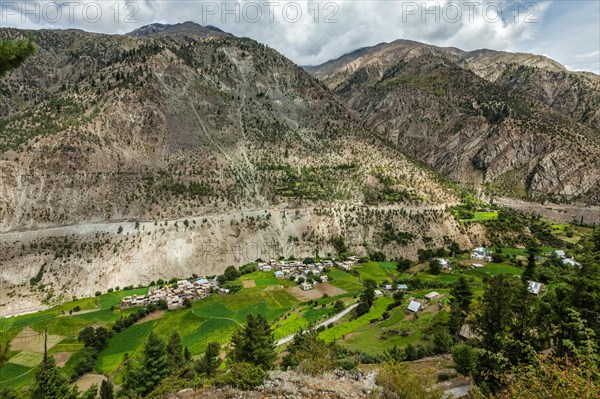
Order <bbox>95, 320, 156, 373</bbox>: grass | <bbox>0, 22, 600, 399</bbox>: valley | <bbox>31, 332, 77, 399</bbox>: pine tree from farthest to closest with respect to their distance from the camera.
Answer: <bbox>95, 320, 156, 373</bbox>: grass
<bbox>31, 332, 77, 399</bbox>: pine tree
<bbox>0, 22, 600, 399</bbox>: valley

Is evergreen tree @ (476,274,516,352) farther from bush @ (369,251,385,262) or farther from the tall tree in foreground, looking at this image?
bush @ (369,251,385,262)

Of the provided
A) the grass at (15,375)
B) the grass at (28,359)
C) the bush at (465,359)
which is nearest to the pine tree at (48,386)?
the grass at (15,375)

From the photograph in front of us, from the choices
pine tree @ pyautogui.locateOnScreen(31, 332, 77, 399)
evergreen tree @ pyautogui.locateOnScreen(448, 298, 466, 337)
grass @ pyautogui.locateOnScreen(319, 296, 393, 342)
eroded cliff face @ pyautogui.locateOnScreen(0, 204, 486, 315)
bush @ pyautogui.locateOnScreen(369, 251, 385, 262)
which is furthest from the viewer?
bush @ pyautogui.locateOnScreen(369, 251, 385, 262)

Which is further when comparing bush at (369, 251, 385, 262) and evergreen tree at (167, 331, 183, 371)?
bush at (369, 251, 385, 262)

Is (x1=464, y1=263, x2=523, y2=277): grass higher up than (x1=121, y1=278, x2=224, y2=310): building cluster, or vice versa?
(x1=464, y1=263, x2=523, y2=277): grass

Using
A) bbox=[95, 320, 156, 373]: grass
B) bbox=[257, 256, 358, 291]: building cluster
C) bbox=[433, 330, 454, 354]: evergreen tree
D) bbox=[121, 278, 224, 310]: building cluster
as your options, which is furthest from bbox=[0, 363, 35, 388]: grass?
bbox=[433, 330, 454, 354]: evergreen tree

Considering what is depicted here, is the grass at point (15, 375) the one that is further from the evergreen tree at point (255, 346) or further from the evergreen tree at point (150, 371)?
the evergreen tree at point (255, 346)
